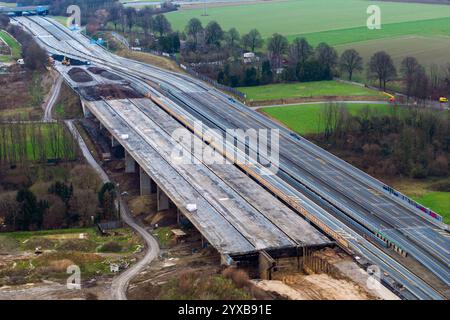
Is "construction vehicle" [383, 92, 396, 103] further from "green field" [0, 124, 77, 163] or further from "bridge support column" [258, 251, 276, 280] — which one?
"bridge support column" [258, 251, 276, 280]

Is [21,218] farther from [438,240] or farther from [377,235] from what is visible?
[438,240]

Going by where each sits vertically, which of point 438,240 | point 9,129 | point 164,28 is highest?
point 164,28

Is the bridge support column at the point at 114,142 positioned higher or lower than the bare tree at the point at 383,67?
lower

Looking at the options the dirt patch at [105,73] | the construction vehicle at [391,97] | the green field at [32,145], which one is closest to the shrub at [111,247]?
the green field at [32,145]

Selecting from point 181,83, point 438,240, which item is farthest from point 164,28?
point 438,240

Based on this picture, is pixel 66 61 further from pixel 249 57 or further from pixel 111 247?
pixel 111 247

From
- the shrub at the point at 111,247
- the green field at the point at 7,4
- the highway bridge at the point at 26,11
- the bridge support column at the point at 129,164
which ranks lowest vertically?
the shrub at the point at 111,247

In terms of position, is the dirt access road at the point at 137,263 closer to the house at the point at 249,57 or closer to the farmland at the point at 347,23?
the house at the point at 249,57
